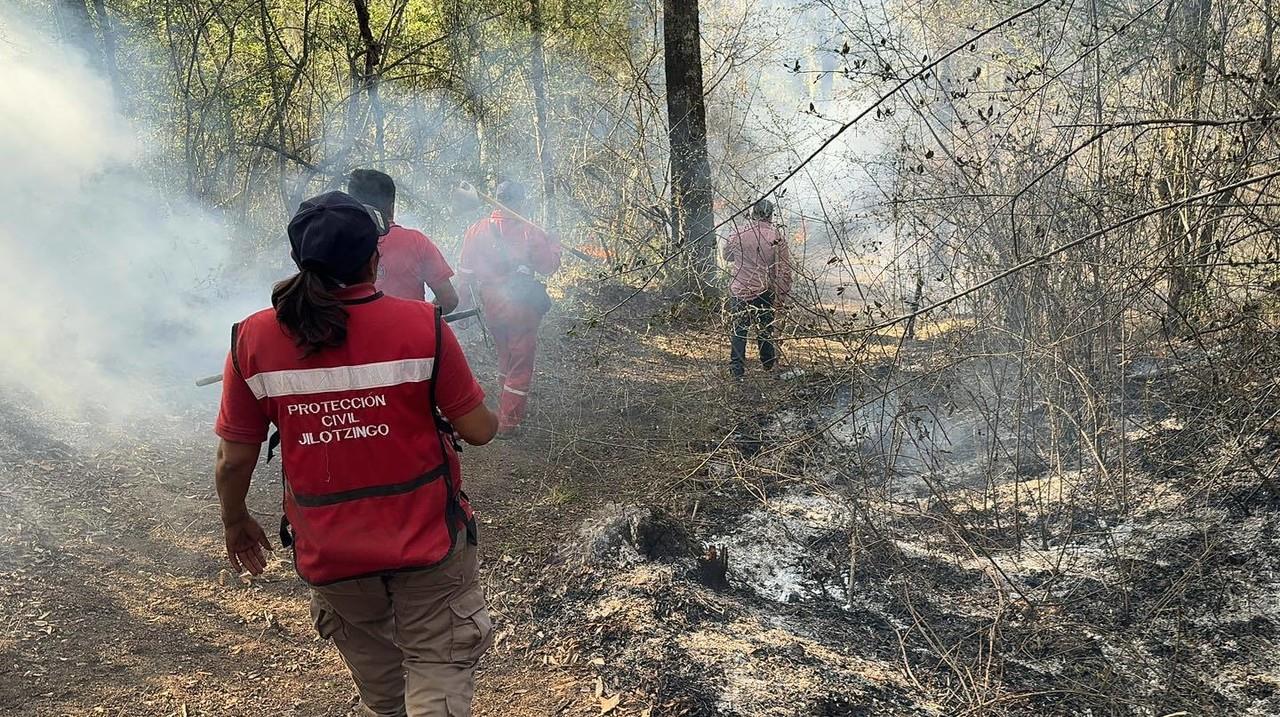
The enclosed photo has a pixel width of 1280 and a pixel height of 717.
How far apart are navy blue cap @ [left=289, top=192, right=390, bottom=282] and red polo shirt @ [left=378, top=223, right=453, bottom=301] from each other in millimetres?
2447

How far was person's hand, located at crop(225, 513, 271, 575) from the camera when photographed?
96.6 inches

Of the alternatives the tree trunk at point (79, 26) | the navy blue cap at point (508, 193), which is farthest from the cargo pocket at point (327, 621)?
the tree trunk at point (79, 26)

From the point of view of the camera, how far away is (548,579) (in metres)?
4.25

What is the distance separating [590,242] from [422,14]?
378 centimetres

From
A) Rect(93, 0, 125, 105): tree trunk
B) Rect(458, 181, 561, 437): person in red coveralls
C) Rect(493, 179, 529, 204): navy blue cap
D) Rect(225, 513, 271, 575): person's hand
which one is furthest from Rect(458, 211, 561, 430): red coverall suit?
Rect(93, 0, 125, 105): tree trunk

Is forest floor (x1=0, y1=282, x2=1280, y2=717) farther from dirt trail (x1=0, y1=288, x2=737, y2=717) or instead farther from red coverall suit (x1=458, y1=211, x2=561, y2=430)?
red coverall suit (x1=458, y1=211, x2=561, y2=430)

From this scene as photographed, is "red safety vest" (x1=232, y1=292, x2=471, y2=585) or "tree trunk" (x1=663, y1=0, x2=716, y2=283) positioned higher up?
"tree trunk" (x1=663, y1=0, x2=716, y2=283)

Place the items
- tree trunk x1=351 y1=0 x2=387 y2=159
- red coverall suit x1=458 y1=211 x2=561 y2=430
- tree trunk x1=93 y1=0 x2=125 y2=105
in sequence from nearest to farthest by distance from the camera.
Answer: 1. red coverall suit x1=458 y1=211 x2=561 y2=430
2. tree trunk x1=351 y1=0 x2=387 y2=159
3. tree trunk x1=93 y1=0 x2=125 y2=105

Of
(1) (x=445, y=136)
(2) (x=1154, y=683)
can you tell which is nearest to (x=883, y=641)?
(2) (x=1154, y=683)

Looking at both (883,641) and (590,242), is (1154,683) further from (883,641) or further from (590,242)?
(590,242)

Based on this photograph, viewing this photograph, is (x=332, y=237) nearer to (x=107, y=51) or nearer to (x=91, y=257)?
(x=91, y=257)

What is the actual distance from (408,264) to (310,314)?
2.71 m

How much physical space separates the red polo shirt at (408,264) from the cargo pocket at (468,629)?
2589 millimetres

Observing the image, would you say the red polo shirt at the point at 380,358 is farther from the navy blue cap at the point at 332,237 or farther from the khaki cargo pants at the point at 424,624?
the khaki cargo pants at the point at 424,624
